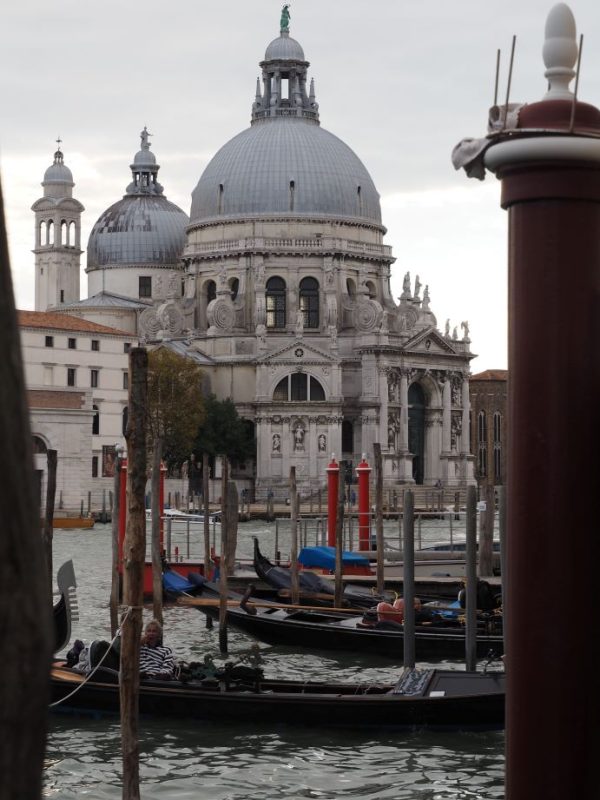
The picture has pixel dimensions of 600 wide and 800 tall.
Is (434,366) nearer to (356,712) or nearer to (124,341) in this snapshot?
(124,341)

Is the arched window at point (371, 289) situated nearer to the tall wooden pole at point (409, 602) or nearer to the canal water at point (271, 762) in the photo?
the tall wooden pole at point (409, 602)

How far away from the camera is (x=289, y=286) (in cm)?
6438

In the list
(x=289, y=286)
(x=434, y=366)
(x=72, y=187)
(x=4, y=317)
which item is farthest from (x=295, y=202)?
(x=4, y=317)

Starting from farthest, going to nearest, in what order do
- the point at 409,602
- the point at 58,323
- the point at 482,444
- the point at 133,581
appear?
1. the point at 482,444
2. the point at 58,323
3. the point at 409,602
4. the point at 133,581

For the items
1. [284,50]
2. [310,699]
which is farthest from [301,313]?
[310,699]

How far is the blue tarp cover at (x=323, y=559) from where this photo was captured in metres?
24.2

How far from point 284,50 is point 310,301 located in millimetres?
11948

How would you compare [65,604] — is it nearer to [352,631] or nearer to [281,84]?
[352,631]

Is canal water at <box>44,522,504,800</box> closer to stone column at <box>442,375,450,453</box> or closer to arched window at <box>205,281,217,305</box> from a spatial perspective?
stone column at <box>442,375,450,453</box>

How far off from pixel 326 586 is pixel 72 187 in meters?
56.1

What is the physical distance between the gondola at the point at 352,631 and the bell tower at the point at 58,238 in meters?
56.6

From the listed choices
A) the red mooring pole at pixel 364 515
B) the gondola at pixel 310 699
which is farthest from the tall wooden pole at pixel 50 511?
the red mooring pole at pixel 364 515

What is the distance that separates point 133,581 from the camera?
9.14 metres

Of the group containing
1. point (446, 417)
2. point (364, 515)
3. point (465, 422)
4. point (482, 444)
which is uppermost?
point (446, 417)
